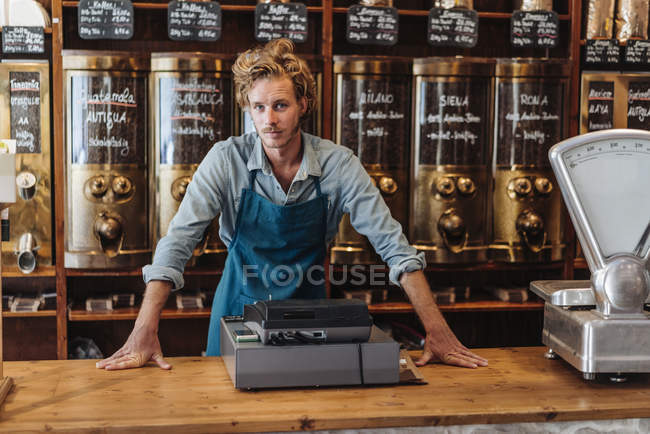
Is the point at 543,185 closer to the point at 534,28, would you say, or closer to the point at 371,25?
the point at 534,28

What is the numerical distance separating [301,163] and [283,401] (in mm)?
929

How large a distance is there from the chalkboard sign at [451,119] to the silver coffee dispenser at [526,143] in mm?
110

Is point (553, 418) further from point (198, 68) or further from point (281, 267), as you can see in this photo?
point (198, 68)

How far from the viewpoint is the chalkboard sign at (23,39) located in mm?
3172

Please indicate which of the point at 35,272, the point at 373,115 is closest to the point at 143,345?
the point at 35,272

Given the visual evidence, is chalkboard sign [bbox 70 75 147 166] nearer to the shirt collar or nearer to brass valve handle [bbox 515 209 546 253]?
the shirt collar

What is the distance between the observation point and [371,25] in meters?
3.33

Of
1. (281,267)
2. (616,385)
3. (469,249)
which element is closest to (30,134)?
(281,267)

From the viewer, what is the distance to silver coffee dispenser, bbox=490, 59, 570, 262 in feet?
10.9

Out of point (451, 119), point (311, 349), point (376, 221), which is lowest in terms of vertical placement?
point (311, 349)

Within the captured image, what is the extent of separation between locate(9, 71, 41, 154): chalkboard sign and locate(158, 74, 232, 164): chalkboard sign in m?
0.57

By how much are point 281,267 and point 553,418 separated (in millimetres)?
1085

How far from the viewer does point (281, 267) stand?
234cm

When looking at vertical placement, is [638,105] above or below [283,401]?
above
